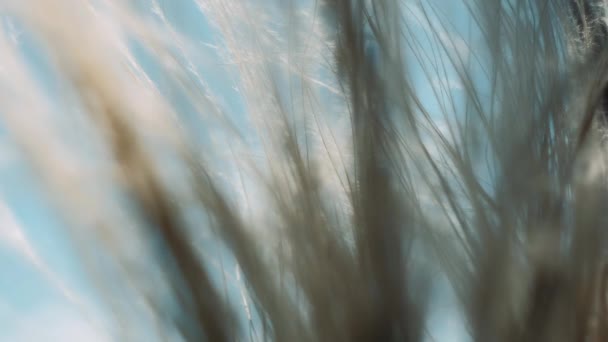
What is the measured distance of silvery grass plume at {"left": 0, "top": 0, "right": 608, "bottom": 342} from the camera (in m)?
0.37

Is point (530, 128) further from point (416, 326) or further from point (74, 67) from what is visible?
point (74, 67)

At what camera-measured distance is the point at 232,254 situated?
1.26 ft

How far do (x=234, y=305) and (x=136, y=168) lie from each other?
0.08 m

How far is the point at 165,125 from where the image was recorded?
382mm

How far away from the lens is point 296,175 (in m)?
0.39

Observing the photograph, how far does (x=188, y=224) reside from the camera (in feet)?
1.22

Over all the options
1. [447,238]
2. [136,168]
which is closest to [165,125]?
[136,168]

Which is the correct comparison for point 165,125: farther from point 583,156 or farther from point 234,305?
point 583,156

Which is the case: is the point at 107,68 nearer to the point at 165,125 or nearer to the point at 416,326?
the point at 165,125

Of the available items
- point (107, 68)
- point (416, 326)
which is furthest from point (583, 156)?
point (107, 68)

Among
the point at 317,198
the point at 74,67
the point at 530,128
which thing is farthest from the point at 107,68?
the point at 530,128

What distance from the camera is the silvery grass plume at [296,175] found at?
14.6 inches

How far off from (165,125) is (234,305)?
0.31 ft

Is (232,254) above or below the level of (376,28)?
below
